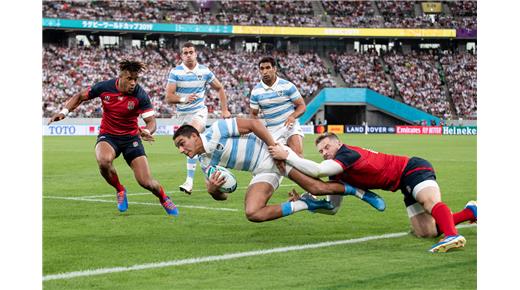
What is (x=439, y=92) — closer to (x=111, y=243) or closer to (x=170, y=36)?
(x=170, y=36)

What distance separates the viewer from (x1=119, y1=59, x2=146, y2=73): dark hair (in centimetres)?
1030

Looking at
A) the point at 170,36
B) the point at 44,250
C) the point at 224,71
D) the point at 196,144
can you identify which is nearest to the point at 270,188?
the point at 196,144

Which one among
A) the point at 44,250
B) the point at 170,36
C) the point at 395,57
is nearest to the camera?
the point at 44,250

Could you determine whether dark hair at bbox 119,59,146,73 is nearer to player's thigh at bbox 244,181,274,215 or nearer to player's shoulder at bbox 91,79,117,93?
player's shoulder at bbox 91,79,117,93

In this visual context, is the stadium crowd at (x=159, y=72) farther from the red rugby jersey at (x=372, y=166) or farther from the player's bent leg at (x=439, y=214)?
the player's bent leg at (x=439, y=214)

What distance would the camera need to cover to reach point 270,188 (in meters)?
8.76

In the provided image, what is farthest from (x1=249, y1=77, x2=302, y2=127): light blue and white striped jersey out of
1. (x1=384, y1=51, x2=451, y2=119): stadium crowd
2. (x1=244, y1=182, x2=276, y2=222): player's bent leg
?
(x1=384, y1=51, x2=451, y2=119): stadium crowd

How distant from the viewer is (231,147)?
8531 mm

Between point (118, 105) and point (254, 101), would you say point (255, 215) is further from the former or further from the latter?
point (254, 101)

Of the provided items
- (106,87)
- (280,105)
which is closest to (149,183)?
(106,87)

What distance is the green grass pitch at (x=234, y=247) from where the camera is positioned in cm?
627

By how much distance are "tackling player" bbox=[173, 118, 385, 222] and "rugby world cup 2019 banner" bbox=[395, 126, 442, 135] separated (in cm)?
5079

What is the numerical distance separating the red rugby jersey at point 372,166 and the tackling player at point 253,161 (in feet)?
1.41
